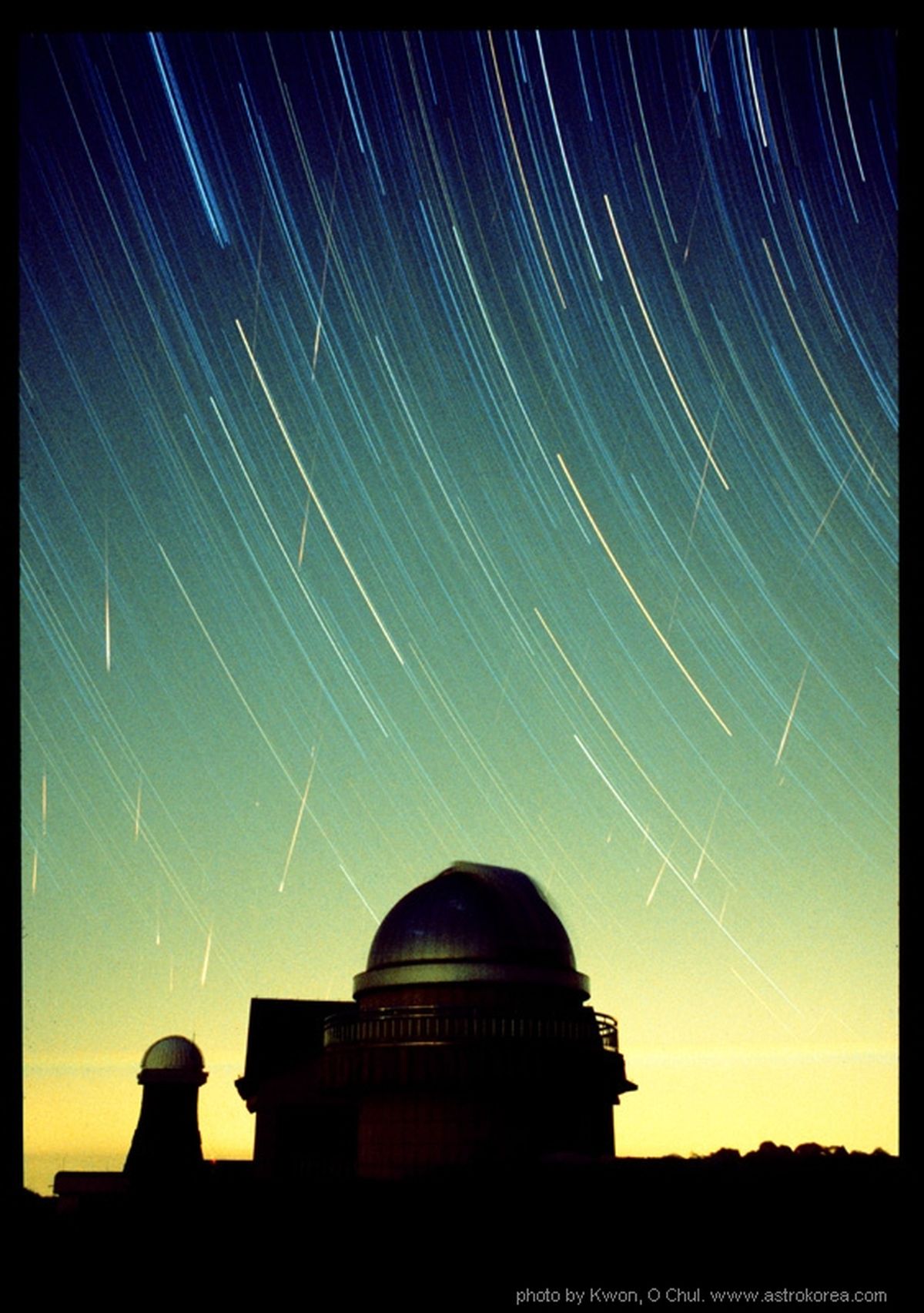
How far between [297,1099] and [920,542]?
28.9m

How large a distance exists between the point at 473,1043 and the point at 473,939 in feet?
5.91

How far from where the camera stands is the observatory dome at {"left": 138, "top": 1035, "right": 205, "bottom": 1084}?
31812mm

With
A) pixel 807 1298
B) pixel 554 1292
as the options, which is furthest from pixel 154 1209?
pixel 807 1298

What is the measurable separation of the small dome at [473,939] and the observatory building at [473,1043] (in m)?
0.02

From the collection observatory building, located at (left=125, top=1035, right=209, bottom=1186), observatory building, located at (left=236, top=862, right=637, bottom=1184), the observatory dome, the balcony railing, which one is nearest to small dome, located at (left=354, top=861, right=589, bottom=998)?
observatory building, located at (left=236, top=862, right=637, bottom=1184)

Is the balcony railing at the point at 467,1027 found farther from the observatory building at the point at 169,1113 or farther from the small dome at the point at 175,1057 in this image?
the small dome at the point at 175,1057

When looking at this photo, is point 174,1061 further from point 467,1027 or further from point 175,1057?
point 467,1027

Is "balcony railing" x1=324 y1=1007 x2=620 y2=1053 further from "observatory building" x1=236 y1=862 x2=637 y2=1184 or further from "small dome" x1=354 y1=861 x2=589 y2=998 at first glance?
"small dome" x1=354 y1=861 x2=589 y2=998

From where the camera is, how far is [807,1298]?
24.3 feet

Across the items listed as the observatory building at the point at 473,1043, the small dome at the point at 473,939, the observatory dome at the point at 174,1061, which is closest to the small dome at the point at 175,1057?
the observatory dome at the point at 174,1061

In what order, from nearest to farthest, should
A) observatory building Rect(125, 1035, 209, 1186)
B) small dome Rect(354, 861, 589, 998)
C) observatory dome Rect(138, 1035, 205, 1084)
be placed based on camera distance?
small dome Rect(354, 861, 589, 998) < observatory building Rect(125, 1035, 209, 1186) < observatory dome Rect(138, 1035, 205, 1084)

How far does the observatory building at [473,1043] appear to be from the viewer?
2053 centimetres

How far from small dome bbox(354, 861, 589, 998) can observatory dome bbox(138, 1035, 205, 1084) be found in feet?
39.1

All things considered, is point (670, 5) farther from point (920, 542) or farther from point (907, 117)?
point (920, 542)
